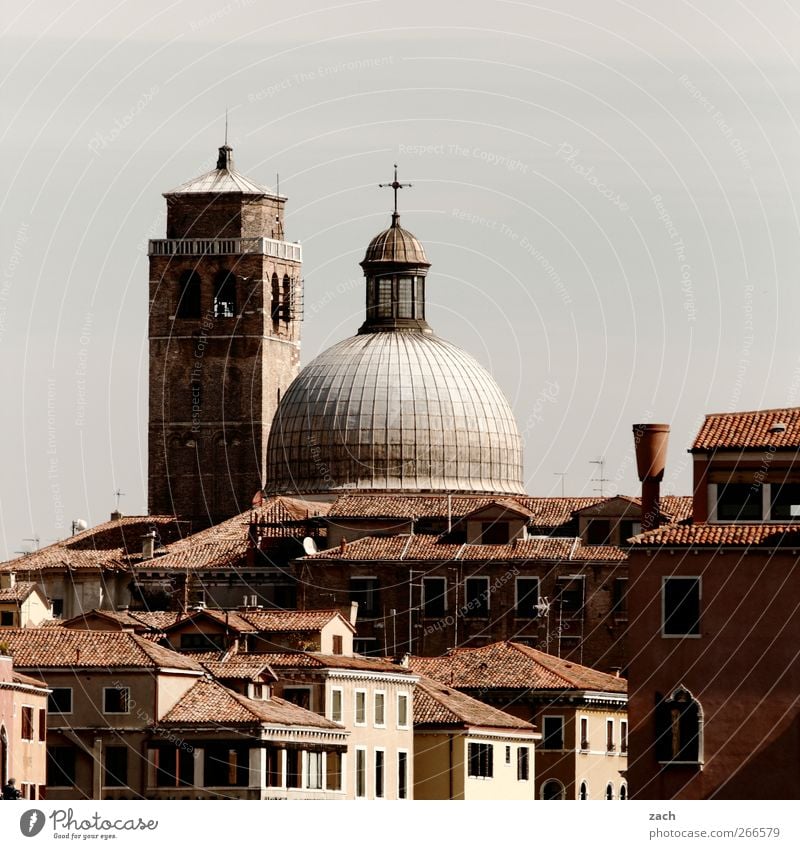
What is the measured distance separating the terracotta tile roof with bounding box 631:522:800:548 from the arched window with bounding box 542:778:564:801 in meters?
20.2

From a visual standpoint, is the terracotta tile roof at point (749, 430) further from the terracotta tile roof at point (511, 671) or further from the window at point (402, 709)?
the terracotta tile roof at point (511, 671)

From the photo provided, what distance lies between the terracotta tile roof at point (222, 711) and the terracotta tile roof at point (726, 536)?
12060 mm

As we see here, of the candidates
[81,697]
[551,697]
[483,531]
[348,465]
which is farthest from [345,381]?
[81,697]

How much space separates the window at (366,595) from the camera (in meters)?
90.9

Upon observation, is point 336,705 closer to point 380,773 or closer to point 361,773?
point 380,773

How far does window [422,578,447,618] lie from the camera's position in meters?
90.6

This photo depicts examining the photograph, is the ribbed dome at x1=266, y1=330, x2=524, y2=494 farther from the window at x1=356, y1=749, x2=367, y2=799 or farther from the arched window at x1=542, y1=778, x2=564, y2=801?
the window at x1=356, y1=749, x2=367, y2=799

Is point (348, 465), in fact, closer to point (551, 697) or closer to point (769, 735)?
point (551, 697)

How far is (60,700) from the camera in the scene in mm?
70188

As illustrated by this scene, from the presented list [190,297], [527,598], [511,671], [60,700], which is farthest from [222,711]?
[190,297]

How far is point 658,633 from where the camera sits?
190ft

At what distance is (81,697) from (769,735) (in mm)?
18410

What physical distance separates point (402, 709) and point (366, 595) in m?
14.9

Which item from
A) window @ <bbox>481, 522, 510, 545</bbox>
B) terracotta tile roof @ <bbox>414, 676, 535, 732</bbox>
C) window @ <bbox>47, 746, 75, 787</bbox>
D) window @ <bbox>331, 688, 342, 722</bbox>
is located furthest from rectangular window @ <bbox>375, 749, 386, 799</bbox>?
window @ <bbox>481, 522, 510, 545</bbox>
